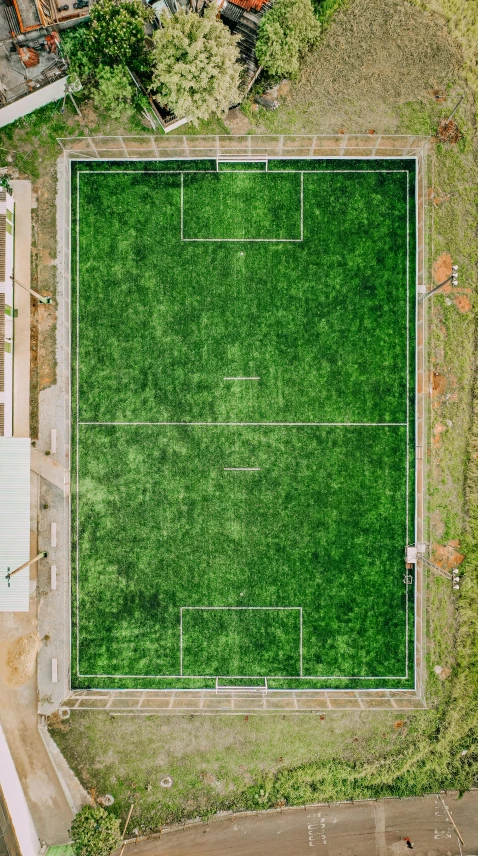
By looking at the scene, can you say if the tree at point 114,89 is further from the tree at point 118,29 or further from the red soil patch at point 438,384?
the red soil patch at point 438,384

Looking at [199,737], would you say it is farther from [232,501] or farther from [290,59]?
[290,59]

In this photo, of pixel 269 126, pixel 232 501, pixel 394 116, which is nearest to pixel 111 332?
pixel 232 501

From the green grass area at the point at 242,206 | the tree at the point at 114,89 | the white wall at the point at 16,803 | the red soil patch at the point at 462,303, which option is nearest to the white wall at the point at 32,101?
the tree at the point at 114,89

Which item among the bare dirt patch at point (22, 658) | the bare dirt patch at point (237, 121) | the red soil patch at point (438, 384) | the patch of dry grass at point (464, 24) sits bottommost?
the bare dirt patch at point (22, 658)

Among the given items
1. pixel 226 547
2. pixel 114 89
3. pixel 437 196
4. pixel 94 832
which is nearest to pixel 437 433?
pixel 437 196

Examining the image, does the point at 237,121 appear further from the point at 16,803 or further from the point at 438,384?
the point at 16,803
